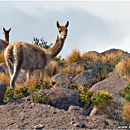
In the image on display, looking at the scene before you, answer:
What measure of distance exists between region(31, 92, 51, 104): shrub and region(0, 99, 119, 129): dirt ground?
0.84ft

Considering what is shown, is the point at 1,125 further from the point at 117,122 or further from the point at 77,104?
the point at 117,122

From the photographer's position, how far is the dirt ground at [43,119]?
5.76m

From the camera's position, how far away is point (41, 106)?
22.2 feet

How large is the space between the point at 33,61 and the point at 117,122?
4.99m

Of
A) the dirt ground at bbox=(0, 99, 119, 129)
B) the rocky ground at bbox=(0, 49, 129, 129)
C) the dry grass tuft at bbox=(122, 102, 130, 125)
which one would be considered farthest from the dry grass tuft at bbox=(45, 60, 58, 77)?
the dry grass tuft at bbox=(122, 102, 130, 125)

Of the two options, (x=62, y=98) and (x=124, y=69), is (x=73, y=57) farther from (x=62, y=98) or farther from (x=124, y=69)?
(x=62, y=98)

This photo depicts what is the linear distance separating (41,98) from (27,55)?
10.7 ft

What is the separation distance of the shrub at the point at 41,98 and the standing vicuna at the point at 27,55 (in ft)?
8.94

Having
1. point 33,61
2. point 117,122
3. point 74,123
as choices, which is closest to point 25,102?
point 74,123

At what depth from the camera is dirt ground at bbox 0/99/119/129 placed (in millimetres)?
5758

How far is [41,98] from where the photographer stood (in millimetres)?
7168

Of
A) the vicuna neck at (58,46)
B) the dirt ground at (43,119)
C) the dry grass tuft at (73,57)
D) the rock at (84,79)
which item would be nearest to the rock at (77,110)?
the dirt ground at (43,119)

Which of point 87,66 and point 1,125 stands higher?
point 87,66

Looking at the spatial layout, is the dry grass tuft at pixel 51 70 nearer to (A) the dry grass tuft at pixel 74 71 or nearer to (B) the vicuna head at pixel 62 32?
(A) the dry grass tuft at pixel 74 71
